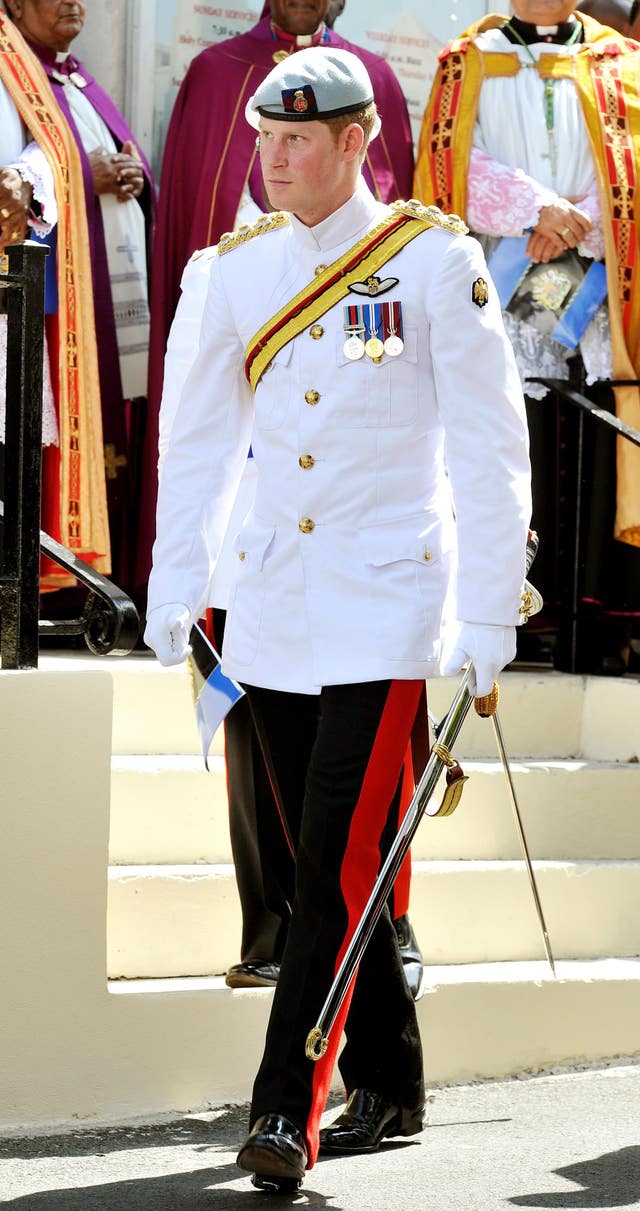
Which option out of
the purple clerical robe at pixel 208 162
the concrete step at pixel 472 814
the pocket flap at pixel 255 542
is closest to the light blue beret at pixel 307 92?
the pocket flap at pixel 255 542

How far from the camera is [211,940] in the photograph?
4199 millimetres

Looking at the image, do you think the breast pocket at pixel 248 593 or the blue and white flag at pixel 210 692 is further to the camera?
the blue and white flag at pixel 210 692

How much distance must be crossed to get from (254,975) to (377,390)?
130 cm

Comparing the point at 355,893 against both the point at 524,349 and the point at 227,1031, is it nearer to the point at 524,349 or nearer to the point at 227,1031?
the point at 227,1031

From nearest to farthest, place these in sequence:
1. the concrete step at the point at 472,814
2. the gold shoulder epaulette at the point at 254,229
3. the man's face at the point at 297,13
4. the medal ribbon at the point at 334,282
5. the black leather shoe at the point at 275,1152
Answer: the black leather shoe at the point at 275,1152 → the medal ribbon at the point at 334,282 → the gold shoulder epaulette at the point at 254,229 → the concrete step at the point at 472,814 → the man's face at the point at 297,13

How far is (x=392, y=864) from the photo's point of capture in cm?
329

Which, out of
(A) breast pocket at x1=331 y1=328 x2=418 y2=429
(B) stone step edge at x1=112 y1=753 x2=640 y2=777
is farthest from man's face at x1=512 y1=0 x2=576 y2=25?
(A) breast pocket at x1=331 y1=328 x2=418 y2=429

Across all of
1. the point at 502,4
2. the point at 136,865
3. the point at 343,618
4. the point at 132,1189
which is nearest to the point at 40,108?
the point at 502,4

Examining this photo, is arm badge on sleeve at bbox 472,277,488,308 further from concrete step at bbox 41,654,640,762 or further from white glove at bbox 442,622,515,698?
concrete step at bbox 41,654,640,762

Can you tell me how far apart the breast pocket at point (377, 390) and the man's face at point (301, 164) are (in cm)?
27

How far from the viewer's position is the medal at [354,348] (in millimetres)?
3338

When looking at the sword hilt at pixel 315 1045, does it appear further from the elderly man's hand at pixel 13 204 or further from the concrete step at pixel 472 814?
the elderly man's hand at pixel 13 204

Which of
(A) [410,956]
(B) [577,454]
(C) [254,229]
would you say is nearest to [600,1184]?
(A) [410,956]

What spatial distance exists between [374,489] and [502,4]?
4128 millimetres
